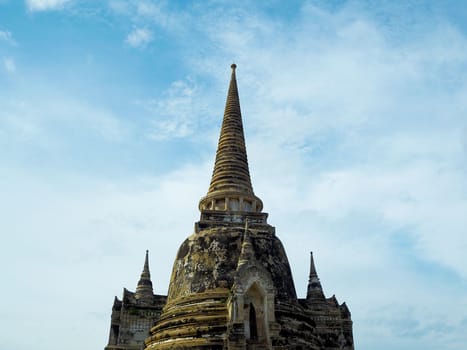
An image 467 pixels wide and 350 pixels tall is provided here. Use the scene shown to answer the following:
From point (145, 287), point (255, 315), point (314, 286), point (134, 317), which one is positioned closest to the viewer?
point (255, 315)

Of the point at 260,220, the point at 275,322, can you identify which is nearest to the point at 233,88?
the point at 260,220

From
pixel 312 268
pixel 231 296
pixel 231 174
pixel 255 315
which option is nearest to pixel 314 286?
pixel 312 268

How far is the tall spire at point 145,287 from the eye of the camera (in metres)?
27.7

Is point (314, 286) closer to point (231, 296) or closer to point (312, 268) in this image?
point (312, 268)

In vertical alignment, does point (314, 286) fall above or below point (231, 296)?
above

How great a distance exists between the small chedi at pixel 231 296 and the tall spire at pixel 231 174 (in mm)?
59

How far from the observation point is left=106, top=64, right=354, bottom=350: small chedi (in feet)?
70.4

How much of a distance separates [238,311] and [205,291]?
9.76ft

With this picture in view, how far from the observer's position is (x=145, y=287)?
28.3 m

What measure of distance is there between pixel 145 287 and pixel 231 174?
7.96 meters

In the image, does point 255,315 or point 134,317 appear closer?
point 255,315

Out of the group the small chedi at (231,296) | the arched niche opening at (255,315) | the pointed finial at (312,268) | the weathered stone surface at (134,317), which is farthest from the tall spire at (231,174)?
the arched niche opening at (255,315)

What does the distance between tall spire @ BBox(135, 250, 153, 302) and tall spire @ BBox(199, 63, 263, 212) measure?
4799 millimetres

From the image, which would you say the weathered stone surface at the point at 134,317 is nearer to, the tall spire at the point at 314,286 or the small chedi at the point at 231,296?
the small chedi at the point at 231,296
